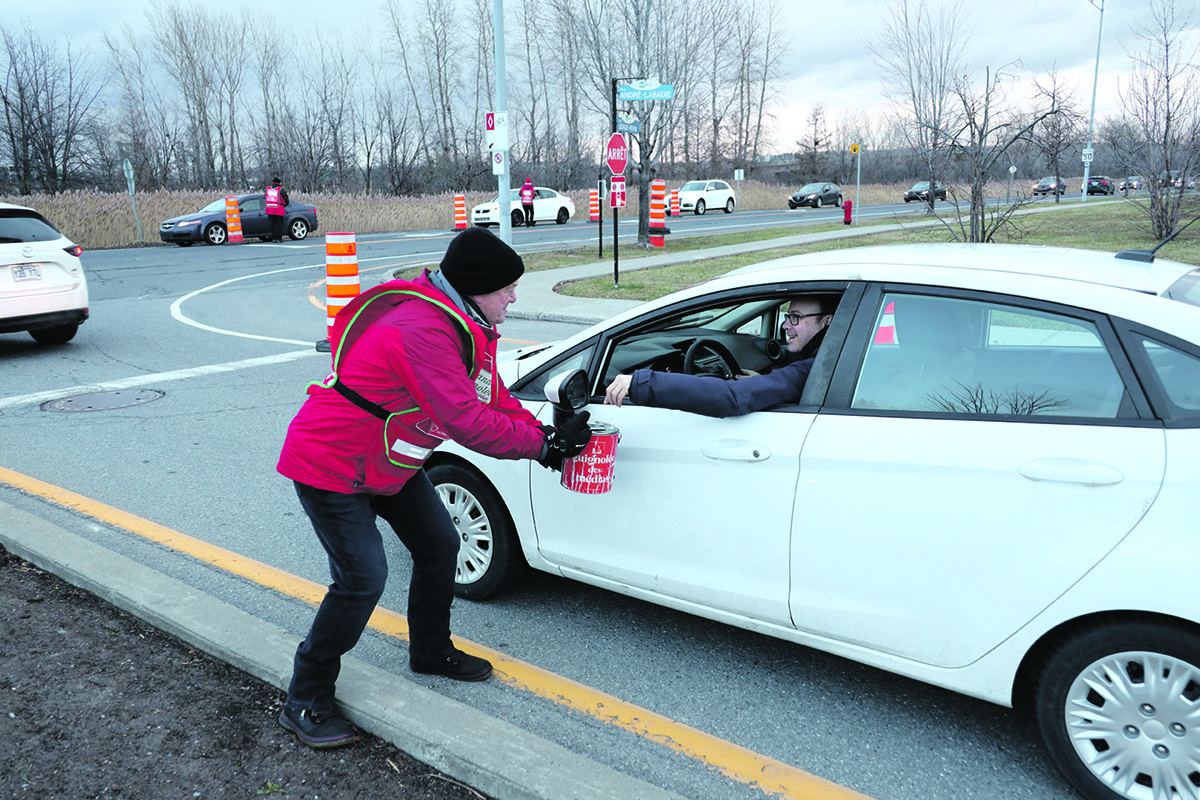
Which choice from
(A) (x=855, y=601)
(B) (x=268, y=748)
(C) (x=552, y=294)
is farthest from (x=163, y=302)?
(A) (x=855, y=601)

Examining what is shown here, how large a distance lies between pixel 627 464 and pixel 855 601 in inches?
36.1

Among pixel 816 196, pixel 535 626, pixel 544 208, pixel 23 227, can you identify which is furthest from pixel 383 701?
pixel 816 196

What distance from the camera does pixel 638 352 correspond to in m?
3.70

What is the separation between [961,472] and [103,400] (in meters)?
7.33

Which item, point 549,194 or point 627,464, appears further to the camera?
point 549,194

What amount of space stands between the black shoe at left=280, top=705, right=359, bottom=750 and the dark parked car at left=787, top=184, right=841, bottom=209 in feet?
151

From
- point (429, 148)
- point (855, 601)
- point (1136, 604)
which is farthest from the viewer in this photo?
point (429, 148)

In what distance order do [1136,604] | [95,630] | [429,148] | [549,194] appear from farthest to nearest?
[429,148]
[549,194]
[95,630]
[1136,604]

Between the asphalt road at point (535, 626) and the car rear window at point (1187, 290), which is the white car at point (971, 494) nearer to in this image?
the car rear window at point (1187, 290)

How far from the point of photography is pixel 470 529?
3766 millimetres

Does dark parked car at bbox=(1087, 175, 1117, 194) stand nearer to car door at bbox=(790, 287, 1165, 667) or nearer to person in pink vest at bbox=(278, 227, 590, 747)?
car door at bbox=(790, 287, 1165, 667)

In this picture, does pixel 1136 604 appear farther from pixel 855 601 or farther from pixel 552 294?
pixel 552 294

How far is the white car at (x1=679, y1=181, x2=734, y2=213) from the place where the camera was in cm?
4078

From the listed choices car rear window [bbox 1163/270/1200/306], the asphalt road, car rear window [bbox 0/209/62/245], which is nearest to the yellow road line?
the asphalt road
